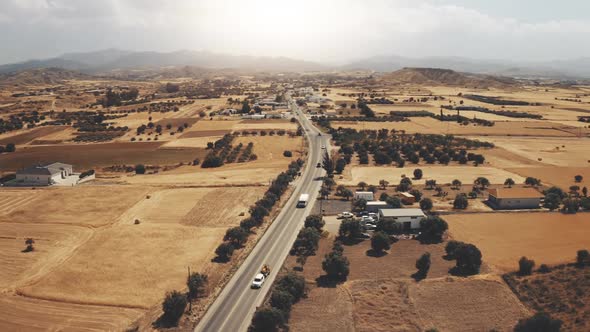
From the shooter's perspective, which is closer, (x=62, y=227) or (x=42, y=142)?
(x=62, y=227)

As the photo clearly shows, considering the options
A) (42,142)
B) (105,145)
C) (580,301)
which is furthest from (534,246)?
(42,142)

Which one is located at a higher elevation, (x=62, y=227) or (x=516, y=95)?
(x=516, y=95)

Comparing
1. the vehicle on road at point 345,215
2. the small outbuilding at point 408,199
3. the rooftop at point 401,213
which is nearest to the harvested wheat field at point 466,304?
the rooftop at point 401,213

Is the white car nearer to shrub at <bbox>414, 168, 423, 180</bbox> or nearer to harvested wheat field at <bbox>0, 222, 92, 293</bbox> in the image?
harvested wheat field at <bbox>0, 222, 92, 293</bbox>

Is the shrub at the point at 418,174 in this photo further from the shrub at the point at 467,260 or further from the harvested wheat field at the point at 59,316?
the harvested wheat field at the point at 59,316

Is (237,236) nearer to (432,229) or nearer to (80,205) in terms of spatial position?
(432,229)

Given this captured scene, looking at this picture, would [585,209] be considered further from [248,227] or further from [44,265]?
[44,265]

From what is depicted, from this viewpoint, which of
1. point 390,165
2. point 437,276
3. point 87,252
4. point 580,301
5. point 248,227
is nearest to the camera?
point 580,301

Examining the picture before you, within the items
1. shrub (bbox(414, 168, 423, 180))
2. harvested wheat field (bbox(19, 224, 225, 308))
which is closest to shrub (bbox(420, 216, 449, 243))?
harvested wheat field (bbox(19, 224, 225, 308))
